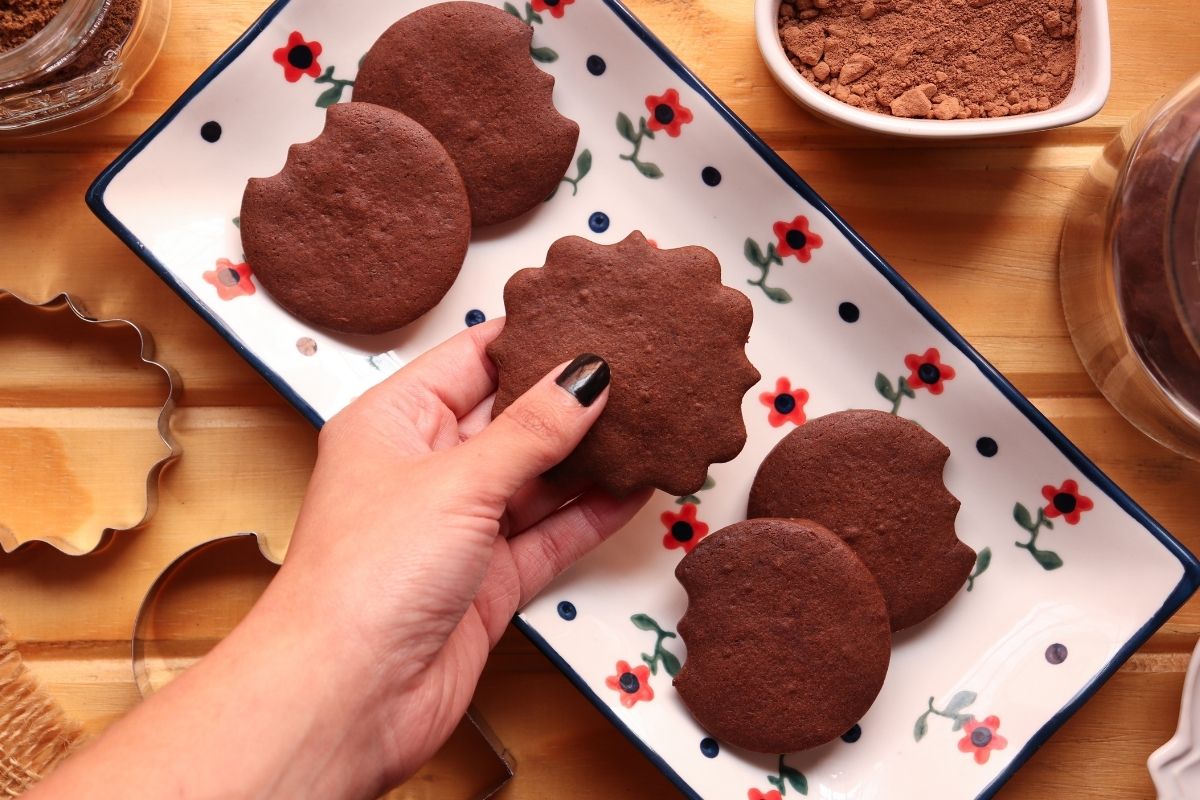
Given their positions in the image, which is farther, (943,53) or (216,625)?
(216,625)

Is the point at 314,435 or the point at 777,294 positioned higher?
the point at 314,435

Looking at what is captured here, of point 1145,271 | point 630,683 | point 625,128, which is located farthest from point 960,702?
point 625,128

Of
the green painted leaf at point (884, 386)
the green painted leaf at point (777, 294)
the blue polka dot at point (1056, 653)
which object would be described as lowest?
the blue polka dot at point (1056, 653)

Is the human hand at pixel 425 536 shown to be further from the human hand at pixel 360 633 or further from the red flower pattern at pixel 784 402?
the red flower pattern at pixel 784 402

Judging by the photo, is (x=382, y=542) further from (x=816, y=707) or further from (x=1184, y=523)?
(x=1184, y=523)

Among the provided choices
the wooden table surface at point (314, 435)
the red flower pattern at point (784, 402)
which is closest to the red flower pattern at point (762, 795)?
the wooden table surface at point (314, 435)

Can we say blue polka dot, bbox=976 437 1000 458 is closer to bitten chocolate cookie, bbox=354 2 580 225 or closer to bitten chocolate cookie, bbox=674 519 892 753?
bitten chocolate cookie, bbox=674 519 892 753

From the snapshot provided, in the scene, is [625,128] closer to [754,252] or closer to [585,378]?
[754,252]

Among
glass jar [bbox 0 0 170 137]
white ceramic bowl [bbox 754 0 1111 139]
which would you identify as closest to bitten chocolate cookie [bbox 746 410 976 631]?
white ceramic bowl [bbox 754 0 1111 139]
